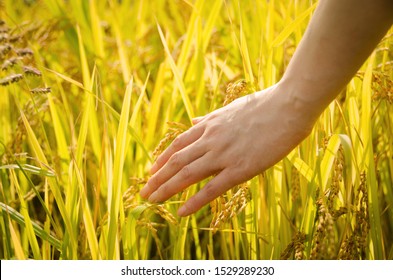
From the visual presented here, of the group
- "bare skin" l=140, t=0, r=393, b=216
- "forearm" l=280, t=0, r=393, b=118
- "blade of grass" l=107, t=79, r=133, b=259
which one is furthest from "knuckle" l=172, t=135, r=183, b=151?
"forearm" l=280, t=0, r=393, b=118

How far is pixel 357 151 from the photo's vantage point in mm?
1251

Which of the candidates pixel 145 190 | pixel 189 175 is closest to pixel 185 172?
pixel 189 175

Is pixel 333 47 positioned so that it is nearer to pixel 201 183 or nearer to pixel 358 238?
pixel 358 238

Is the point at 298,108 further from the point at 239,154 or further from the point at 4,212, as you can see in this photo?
the point at 4,212

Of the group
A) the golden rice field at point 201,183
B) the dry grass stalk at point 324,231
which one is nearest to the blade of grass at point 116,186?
the golden rice field at point 201,183

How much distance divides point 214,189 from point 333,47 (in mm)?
312

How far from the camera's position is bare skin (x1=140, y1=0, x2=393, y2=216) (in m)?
0.86

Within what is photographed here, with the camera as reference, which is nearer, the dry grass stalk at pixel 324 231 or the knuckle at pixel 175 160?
the dry grass stalk at pixel 324 231

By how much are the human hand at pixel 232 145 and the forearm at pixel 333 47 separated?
1.3 inches

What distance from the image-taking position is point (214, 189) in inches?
41.4

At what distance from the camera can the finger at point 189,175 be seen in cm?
106

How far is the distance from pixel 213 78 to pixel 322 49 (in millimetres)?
723

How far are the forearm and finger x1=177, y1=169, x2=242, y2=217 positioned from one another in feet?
0.56

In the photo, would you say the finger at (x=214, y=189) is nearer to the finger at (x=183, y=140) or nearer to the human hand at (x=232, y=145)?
the human hand at (x=232, y=145)
